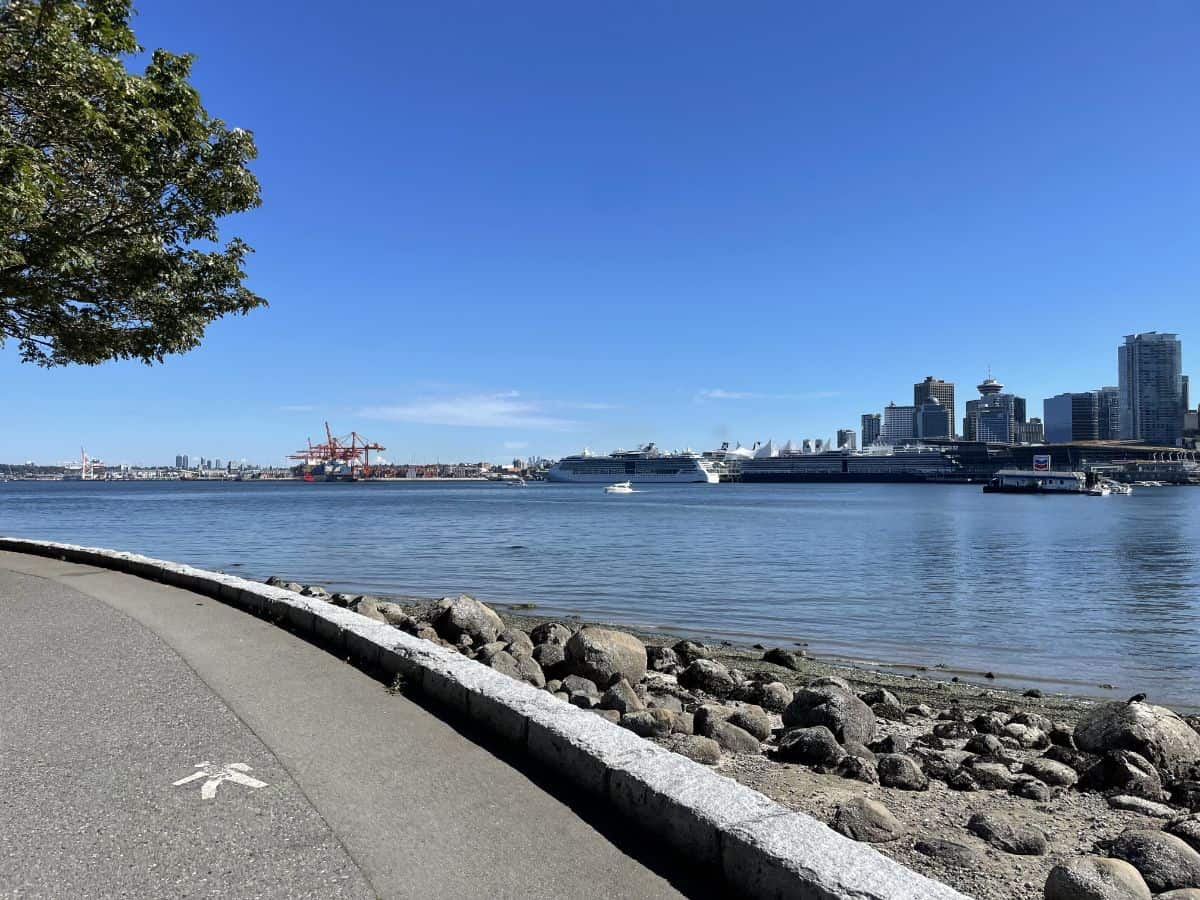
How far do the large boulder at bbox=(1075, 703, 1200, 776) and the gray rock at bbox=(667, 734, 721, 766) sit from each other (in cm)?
308

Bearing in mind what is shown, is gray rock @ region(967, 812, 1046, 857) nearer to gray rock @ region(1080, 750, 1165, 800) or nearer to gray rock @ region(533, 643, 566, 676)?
gray rock @ region(1080, 750, 1165, 800)

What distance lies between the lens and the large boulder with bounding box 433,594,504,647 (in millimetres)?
8938

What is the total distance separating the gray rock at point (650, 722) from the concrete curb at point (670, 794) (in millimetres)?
1242

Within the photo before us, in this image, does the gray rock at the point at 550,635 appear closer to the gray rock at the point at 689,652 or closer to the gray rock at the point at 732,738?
the gray rock at the point at 689,652

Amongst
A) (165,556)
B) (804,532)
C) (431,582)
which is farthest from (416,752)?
(804,532)

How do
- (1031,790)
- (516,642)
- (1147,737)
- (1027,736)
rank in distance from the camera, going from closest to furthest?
(1031,790) → (1147,737) → (1027,736) → (516,642)

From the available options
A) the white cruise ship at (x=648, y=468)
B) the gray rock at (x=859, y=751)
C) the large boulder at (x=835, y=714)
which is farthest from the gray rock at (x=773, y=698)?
the white cruise ship at (x=648, y=468)

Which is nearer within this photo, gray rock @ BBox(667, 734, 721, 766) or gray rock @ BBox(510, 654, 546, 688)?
gray rock @ BBox(667, 734, 721, 766)

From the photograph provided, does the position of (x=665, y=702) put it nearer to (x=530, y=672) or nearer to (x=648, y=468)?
(x=530, y=672)

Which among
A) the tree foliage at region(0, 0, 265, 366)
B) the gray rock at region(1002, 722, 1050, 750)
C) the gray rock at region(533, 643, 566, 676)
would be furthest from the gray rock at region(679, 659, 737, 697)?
the tree foliage at region(0, 0, 265, 366)

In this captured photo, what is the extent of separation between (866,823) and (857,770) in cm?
130

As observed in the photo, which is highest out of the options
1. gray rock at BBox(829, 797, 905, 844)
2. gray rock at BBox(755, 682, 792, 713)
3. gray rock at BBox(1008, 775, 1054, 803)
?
gray rock at BBox(829, 797, 905, 844)

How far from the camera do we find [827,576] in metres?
19.9

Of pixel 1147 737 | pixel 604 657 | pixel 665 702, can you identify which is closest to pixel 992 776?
pixel 1147 737
